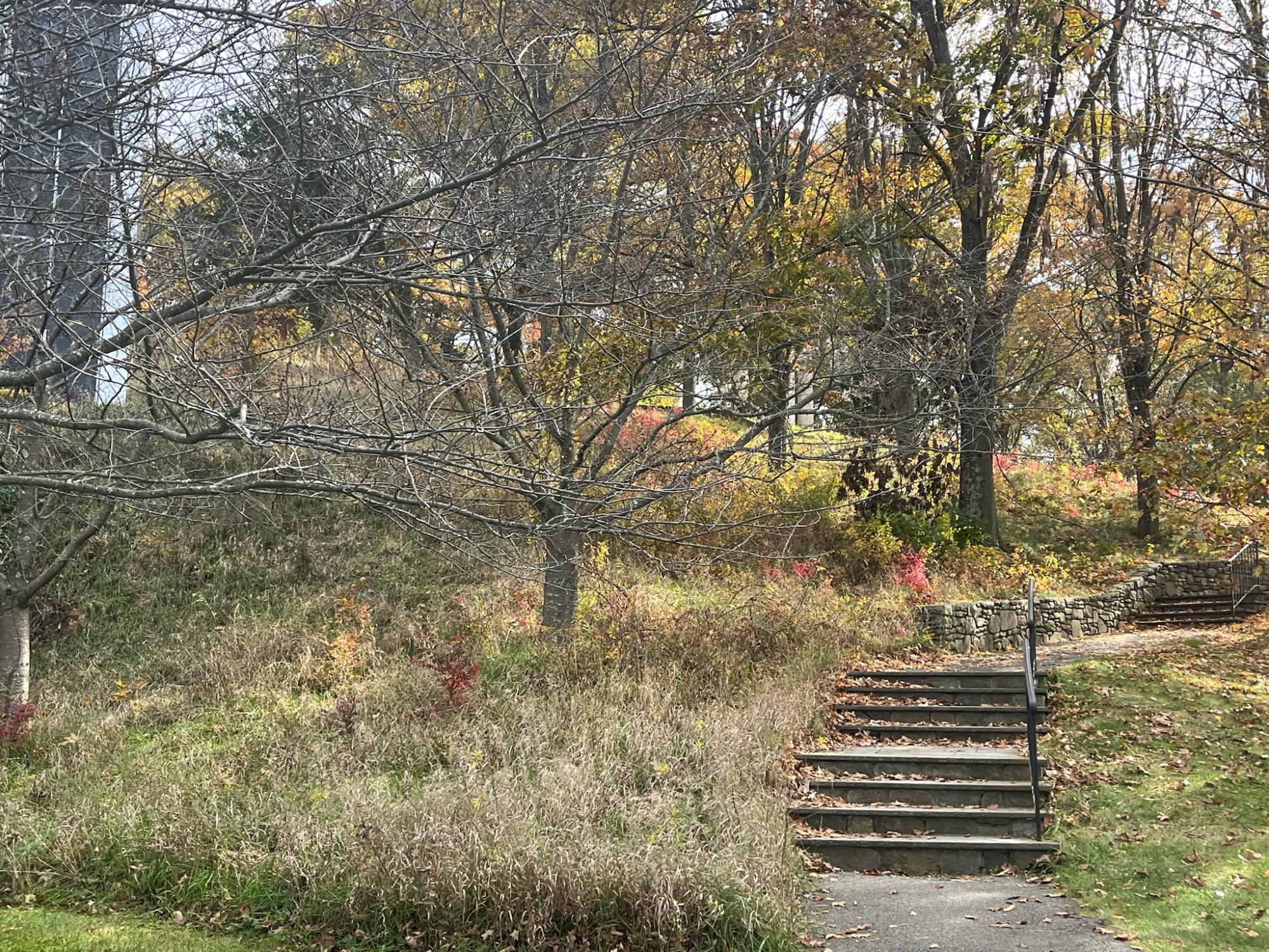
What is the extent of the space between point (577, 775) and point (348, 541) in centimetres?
817

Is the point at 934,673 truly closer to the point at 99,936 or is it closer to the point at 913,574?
the point at 913,574

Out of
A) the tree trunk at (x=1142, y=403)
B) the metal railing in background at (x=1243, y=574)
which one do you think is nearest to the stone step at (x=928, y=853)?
the tree trunk at (x=1142, y=403)

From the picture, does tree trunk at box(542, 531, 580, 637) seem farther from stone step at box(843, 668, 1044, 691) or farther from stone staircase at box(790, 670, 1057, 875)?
stone step at box(843, 668, 1044, 691)

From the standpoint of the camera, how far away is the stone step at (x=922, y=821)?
324 inches

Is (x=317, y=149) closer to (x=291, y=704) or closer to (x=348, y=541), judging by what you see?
(x=291, y=704)

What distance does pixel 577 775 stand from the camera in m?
7.14

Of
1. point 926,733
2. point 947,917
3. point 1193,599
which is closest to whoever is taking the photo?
point 947,917

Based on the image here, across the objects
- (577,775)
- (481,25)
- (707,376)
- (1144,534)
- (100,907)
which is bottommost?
(100,907)

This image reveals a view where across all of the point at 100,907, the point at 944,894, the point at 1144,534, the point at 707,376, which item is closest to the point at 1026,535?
the point at 1144,534

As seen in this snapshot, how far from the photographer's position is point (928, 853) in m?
7.83

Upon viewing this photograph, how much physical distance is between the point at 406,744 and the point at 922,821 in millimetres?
4175

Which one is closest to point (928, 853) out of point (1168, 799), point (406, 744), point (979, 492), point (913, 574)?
point (1168, 799)

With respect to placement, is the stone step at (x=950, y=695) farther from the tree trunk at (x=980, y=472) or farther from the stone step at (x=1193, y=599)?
the stone step at (x=1193, y=599)

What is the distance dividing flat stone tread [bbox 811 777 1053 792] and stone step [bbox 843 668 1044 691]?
2192 millimetres
